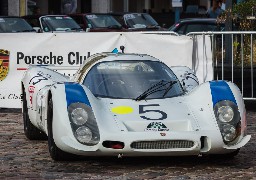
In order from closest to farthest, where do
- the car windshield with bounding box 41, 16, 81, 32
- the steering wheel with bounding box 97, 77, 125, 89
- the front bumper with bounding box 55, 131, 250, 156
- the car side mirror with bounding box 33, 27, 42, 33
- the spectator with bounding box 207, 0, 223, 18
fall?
the front bumper with bounding box 55, 131, 250, 156, the steering wheel with bounding box 97, 77, 125, 89, the car side mirror with bounding box 33, 27, 42, 33, the car windshield with bounding box 41, 16, 81, 32, the spectator with bounding box 207, 0, 223, 18

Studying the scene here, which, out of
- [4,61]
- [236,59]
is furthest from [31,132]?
[236,59]

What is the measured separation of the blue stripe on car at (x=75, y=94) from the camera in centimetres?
1006

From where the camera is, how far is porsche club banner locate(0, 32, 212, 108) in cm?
1566

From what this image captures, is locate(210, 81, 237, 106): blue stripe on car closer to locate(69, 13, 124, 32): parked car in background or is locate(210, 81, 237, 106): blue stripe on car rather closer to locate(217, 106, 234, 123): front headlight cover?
locate(217, 106, 234, 123): front headlight cover

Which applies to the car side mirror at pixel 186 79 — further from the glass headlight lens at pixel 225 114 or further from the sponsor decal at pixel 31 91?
the sponsor decal at pixel 31 91

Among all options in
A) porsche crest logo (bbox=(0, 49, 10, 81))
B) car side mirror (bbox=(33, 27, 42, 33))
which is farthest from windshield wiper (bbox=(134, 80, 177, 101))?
car side mirror (bbox=(33, 27, 42, 33))

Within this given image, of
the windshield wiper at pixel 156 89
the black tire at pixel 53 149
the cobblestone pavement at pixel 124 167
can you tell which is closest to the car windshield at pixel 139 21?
the cobblestone pavement at pixel 124 167


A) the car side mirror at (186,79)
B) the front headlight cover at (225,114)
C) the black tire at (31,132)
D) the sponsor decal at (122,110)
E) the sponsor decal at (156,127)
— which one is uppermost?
the car side mirror at (186,79)

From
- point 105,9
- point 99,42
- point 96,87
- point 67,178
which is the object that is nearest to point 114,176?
point 67,178

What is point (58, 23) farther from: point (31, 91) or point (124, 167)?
point (124, 167)

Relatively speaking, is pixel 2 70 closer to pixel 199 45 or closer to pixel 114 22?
pixel 199 45

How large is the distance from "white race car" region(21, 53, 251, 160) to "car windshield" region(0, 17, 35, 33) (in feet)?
54.4

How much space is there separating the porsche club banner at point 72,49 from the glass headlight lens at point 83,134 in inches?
226

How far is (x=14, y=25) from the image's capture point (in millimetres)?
Result: 28109
